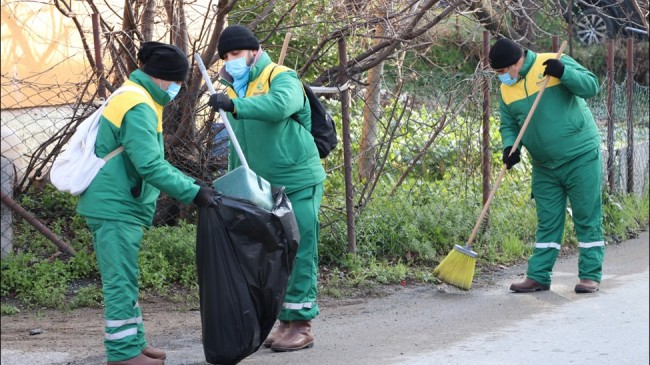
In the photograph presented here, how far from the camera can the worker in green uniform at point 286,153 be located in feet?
17.2

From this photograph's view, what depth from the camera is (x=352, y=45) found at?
836cm

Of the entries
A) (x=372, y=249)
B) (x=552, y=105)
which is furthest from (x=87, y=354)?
(x=552, y=105)

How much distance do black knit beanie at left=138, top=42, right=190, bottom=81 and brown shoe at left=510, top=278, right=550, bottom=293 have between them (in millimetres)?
3163

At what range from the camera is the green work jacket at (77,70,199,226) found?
15.4ft

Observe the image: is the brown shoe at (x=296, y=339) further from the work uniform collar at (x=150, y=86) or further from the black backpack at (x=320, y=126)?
the work uniform collar at (x=150, y=86)

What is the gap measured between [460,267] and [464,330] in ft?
3.14

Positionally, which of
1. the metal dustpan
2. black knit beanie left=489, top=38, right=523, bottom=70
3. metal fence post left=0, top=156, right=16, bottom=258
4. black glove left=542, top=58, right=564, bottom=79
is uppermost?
black knit beanie left=489, top=38, right=523, bottom=70

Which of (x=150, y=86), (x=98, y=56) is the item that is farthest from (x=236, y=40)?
(x=98, y=56)

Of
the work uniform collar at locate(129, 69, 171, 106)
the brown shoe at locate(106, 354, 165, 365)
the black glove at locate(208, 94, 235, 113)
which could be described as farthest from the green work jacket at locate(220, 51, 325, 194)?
the brown shoe at locate(106, 354, 165, 365)

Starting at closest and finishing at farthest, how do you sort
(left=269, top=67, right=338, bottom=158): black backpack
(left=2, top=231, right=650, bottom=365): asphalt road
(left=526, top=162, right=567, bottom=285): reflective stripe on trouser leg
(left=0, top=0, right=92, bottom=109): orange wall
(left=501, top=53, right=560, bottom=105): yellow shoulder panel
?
(left=2, top=231, right=650, bottom=365): asphalt road, (left=269, top=67, right=338, bottom=158): black backpack, (left=501, top=53, right=560, bottom=105): yellow shoulder panel, (left=526, top=162, right=567, bottom=285): reflective stripe on trouser leg, (left=0, top=0, right=92, bottom=109): orange wall

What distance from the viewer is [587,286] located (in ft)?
22.2

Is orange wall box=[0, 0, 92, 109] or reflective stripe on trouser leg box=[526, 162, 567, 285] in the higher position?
orange wall box=[0, 0, 92, 109]

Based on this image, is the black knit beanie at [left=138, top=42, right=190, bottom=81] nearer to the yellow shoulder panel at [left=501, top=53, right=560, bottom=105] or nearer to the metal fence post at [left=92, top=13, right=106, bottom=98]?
the metal fence post at [left=92, top=13, right=106, bottom=98]

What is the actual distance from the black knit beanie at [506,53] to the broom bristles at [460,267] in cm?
130
